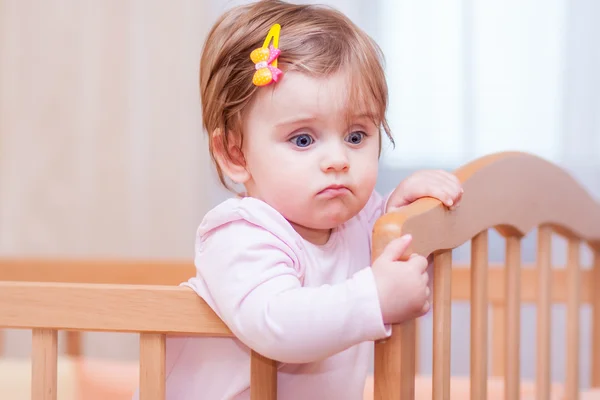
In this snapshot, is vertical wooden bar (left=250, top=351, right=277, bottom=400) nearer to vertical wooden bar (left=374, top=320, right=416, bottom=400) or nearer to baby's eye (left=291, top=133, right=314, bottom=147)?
vertical wooden bar (left=374, top=320, right=416, bottom=400)

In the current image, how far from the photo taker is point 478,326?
0.94 metres

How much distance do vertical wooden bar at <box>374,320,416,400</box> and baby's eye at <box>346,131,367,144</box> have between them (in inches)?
8.1

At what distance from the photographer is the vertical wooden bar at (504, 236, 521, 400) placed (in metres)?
1.05

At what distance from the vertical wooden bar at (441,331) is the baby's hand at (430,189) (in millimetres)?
67

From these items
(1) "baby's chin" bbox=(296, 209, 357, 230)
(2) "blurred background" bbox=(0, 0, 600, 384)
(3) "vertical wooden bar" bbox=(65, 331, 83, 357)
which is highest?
(2) "blurred background" bbox=(0, 0, 600, 384)

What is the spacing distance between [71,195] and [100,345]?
Answer: 355 mm

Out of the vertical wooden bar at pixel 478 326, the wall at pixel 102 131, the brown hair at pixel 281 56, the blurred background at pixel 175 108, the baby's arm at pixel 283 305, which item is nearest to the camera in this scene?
the baby's arm at pixel 283 305

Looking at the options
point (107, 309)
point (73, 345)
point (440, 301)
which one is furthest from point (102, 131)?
point (440, 301)

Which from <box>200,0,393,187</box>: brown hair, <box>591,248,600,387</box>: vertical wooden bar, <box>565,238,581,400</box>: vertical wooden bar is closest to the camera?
<box>200,0,393,187</box>: brown hair

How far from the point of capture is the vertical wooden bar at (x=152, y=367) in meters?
0.81

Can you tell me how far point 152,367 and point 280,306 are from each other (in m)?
0.17

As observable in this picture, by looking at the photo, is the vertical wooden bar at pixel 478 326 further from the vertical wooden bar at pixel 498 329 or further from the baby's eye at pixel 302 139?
the vertical wooden bar at pixel 498 329

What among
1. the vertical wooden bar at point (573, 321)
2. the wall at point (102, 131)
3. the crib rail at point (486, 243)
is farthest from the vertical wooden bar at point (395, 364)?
the wall at point (102, 131)

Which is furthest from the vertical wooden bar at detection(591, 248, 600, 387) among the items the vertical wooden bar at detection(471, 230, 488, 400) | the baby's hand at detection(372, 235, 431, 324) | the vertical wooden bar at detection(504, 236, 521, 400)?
the baby's hand at detection(372, 235, 431, 324)
